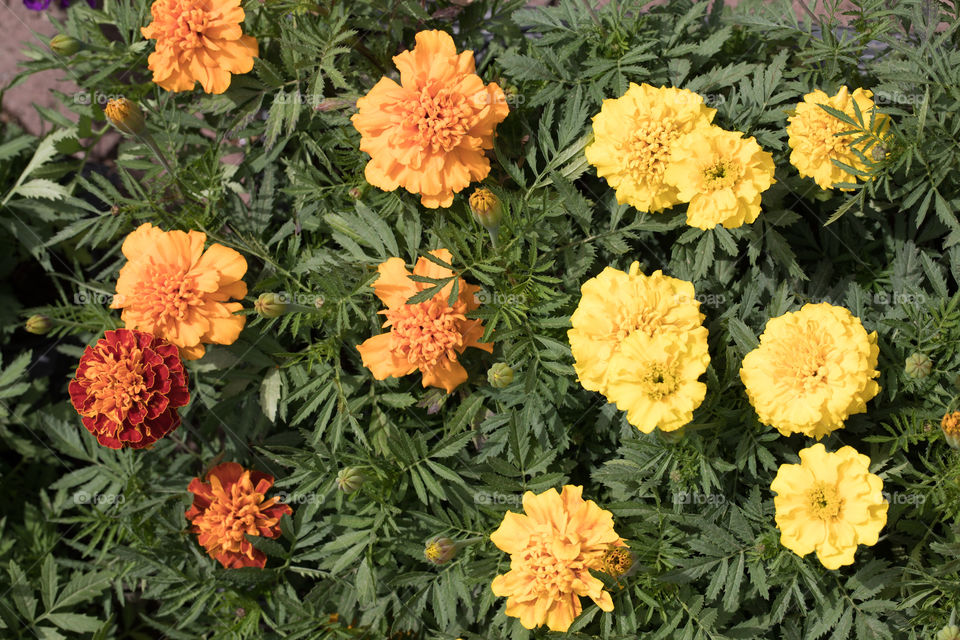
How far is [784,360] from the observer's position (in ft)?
5.39

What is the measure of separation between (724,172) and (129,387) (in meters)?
1.47

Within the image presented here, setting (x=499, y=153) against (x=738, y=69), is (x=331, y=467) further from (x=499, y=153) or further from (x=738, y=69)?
(x=738, y=69)

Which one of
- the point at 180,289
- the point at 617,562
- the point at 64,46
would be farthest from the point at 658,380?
the point at 64,46

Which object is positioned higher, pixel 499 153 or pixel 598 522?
pixel 499 153

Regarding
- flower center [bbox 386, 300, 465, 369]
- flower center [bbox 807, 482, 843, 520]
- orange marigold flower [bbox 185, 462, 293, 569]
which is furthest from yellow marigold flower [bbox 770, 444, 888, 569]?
orange marigold flower [bbox 185, 462, 293, 569]

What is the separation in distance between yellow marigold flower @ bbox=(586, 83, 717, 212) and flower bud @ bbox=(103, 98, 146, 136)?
3.73 ft

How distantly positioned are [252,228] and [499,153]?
80cm

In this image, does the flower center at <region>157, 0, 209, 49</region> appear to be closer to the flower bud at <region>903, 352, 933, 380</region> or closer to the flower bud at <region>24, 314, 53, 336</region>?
the flower bud at <region>24, 314, 53, 336</region>

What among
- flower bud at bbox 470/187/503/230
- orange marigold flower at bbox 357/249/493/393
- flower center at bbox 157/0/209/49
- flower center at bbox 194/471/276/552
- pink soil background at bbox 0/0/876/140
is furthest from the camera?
pink soil background at bbox 0/0/876/140

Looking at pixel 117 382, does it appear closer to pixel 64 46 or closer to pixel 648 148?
pixel 64 46

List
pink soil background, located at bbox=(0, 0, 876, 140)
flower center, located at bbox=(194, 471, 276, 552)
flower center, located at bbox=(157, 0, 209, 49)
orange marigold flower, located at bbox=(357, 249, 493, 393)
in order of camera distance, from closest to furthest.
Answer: orange marigold flower, located at bbox=(357, 249, 493, 393) → flower center, located at bbox=(157, 0, 209, 49) → flower center, located at bbox=(194, 471, 276, 552) → pink soil background, located at bbox=(0, 0, 876, 140)

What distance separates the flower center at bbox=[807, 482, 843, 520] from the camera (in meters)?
1.62

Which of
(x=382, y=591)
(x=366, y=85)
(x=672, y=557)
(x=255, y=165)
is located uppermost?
(x=366, y=85)

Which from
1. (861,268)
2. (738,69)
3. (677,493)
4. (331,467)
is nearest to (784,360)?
(677,493)
